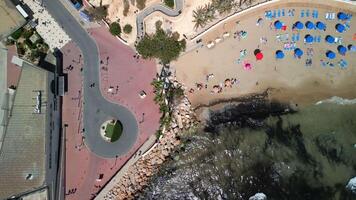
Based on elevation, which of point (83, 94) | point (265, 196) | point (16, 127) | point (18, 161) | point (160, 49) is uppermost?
point (160, 49)

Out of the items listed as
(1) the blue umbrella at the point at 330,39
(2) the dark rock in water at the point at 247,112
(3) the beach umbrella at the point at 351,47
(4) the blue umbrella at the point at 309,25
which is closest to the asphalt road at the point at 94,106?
(2) the dark rock in water at the point at 247,112

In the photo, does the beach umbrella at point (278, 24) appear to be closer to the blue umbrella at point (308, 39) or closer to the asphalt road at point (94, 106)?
the blue umbrella at point (308, 39)

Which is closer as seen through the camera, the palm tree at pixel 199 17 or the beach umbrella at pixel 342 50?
the palm tree at pixel 199 17

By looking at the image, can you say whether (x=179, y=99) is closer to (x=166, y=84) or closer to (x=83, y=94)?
(x=166, y=84)

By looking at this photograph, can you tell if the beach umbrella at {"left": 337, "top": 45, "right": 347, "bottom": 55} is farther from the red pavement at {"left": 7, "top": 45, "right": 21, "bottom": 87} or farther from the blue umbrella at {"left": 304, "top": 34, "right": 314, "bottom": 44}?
the red pavement at {"left": 7, "top": 45, "right": 21, "bottom": 87}

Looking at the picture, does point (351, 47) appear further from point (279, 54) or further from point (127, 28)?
point (127, 28)

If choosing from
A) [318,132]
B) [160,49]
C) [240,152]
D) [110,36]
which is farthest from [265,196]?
[110,36]

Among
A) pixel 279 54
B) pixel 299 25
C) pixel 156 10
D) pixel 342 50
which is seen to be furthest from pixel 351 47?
pixel 156 10
